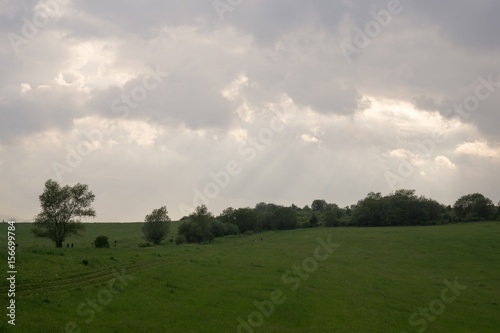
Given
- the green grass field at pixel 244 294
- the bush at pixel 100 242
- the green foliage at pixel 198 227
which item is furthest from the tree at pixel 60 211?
the green foliage at pixel 198 227

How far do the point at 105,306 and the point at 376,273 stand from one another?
35411 millimetres

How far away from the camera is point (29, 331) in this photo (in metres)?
17.7

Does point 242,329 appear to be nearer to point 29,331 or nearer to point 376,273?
point 29,331

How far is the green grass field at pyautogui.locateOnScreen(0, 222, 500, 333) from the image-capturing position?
22.0 metres

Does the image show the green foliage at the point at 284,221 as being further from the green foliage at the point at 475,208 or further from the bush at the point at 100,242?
the bush at the point at 100,242

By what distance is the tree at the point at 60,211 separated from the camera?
58.7 m

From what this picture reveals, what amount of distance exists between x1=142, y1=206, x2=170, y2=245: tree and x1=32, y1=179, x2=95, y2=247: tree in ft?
84.9

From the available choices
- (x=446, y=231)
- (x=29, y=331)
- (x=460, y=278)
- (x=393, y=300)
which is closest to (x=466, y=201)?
(x=446, y=231)

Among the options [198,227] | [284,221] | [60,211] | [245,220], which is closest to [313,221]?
[284,221]

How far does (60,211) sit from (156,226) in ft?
95.9

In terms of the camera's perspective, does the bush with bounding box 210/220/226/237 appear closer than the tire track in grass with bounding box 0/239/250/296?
No

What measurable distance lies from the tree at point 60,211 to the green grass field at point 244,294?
19678 millimetres

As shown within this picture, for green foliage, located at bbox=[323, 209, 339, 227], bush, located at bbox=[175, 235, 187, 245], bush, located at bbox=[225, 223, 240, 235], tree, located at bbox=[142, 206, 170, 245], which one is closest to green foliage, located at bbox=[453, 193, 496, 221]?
green foliage, located at bbox=[323, 209, 339, 227]

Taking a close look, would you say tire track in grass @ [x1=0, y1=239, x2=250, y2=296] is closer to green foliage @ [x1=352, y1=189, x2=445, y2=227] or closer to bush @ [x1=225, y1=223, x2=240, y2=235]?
bush @ [x1=225, y1=223, x2=240, y2=235]
